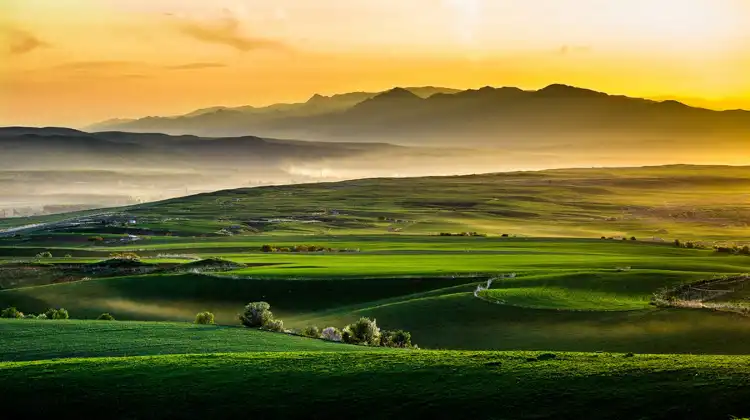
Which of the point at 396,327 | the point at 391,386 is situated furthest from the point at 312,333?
the point at 391,386

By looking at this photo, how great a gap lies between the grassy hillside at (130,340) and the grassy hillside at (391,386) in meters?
5.36

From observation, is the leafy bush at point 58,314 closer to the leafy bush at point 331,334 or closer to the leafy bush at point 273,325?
the leafy bush at point 273,325

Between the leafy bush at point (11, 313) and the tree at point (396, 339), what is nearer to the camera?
the tree at point (396, 339)

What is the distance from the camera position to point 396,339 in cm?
5897

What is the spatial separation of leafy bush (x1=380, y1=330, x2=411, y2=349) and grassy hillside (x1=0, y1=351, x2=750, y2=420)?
Answer: 1637cm

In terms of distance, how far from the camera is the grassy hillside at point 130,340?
46.2 metres

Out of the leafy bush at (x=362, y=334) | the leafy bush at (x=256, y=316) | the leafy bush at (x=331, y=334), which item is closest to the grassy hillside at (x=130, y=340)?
the leafy bush at (x=256, y=316)

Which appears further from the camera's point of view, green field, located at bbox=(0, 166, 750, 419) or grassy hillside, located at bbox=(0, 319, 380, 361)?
grassy hillside, located at bbox=(0, 319, 380, 361)

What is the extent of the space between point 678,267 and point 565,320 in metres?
28.8

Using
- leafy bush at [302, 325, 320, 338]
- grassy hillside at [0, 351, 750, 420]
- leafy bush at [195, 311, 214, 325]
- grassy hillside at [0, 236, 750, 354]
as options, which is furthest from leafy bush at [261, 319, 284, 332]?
grassy hillside at [0, 351, 750, 420]

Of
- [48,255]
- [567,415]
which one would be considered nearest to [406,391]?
[567,415]

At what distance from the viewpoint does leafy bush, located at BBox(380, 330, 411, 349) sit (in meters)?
57.3

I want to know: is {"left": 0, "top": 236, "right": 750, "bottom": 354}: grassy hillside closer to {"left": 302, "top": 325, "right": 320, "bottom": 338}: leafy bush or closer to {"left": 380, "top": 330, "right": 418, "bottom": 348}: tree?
{"left": 380, "top": 330, "right": 418, "bottom": 348}: tree

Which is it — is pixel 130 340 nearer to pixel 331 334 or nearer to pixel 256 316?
pixel 256 316
